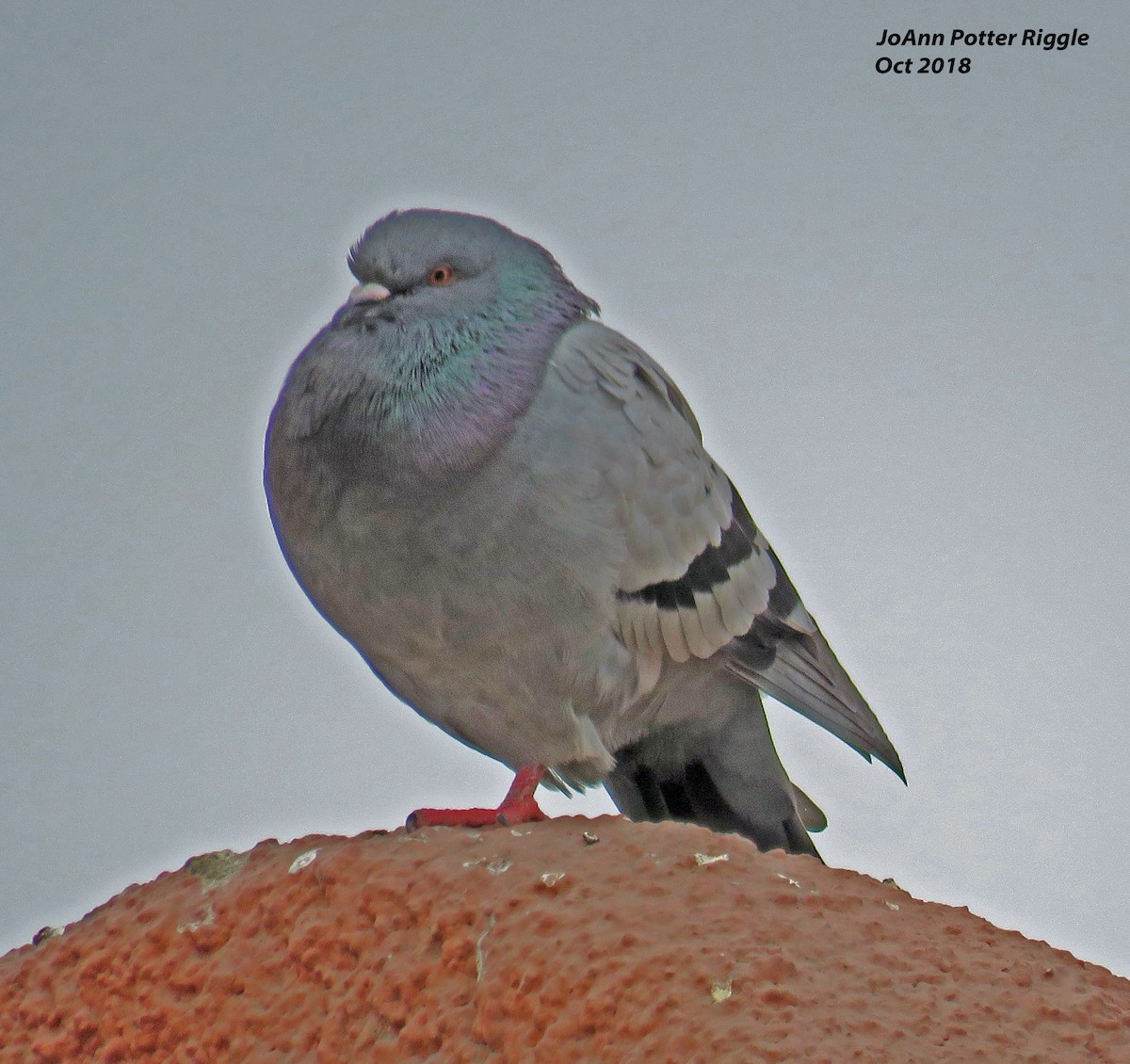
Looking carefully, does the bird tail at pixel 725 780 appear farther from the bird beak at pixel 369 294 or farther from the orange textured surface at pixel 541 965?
the bird beak at pixel 369 294

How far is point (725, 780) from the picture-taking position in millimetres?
5086

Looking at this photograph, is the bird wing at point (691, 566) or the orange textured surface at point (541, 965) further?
the bird wing at point (691, 566)

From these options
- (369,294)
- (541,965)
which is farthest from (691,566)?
(541,965)

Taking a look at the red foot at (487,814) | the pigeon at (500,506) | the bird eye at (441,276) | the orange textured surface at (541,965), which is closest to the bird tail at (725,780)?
the pigeon at (500,506)

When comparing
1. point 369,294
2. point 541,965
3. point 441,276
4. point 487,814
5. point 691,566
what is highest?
point 441,276

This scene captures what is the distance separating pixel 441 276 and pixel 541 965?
6.84 ft

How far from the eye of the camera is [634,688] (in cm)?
446

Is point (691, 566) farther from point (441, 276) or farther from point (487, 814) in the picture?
point (441, 276)

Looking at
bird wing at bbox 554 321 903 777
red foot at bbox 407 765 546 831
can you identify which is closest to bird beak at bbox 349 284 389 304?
bird wing at bbox 554 321 903 777

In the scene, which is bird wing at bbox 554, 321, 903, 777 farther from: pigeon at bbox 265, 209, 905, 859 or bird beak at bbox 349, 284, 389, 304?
bird beak at bbox 349, 284, 389, 304

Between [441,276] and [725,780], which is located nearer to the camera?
[441,276]

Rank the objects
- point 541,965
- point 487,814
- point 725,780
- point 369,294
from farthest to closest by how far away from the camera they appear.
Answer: point 725,780 → point 369,294 → point 487,814 → point 541,965

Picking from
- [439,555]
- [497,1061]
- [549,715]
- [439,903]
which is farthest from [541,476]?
[497,1061]

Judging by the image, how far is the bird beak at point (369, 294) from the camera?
4.29 m
